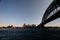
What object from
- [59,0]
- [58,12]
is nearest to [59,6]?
[58,12]

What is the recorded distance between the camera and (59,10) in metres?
43.5

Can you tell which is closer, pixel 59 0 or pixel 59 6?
pixel 59 0

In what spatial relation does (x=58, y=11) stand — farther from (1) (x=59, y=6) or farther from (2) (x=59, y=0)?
(2) (x=59, y=0)

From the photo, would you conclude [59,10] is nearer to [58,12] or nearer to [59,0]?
[58,12]

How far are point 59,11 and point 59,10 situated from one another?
32 cm

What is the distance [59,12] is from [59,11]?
1.97 feet

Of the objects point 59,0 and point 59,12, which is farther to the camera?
point 59,12

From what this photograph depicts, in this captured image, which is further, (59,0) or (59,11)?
(59,11)

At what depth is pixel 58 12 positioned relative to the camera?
1753 inches

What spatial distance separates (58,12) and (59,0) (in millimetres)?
6221

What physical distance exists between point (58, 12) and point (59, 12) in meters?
0.39

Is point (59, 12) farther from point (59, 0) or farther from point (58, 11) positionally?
point (59, 0)

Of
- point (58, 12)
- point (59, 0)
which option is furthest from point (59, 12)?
point (59, 0)

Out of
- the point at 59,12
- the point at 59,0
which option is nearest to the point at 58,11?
the point at 59,12
